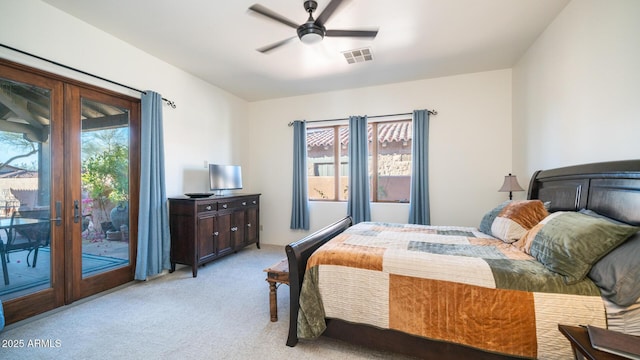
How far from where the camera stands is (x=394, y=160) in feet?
14.7

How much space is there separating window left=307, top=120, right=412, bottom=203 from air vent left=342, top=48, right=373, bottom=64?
1.30 metres

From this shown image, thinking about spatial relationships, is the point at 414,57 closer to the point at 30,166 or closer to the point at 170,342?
the point at 170,342

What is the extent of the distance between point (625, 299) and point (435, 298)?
865 mm

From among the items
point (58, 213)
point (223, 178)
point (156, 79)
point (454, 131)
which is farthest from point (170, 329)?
point (454, 131)

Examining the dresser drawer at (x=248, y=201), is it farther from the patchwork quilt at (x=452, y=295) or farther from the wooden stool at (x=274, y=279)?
the patchwork quilt at (x=452, y=295)

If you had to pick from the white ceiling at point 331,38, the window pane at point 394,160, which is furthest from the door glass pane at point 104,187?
the window pane at point 394,160

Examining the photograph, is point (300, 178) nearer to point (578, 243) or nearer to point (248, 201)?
point (248, 201)

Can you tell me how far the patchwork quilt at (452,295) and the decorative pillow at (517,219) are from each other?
0.73 feet

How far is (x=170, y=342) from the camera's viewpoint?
2.04 meters

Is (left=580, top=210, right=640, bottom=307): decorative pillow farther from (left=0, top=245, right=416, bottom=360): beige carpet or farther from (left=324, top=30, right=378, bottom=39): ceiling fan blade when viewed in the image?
(left=324, top=30, right=378, bottom=39): ceiling fan blade

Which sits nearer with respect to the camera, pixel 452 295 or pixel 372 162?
pixel 452 295

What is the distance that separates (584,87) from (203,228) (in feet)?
14.3

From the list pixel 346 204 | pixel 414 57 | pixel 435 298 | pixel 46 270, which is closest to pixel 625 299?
pixel 435 298

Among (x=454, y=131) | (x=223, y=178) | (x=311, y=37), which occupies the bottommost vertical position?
(x=223, y=178)
